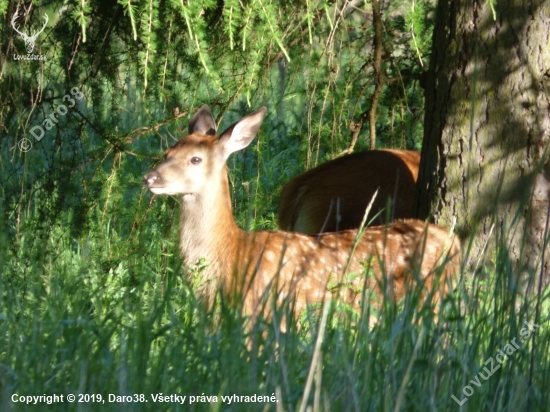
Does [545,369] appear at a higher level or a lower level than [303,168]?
lower

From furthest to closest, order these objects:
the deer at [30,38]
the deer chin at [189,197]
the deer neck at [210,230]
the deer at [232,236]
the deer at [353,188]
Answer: the deer at [353,188] → the deer chin at [189,197] → the deer neck at [210,230] → the deer at [232,236] → the deer at [30,38]

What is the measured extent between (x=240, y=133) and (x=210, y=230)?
73cm

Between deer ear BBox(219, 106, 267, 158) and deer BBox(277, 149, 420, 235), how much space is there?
782mm

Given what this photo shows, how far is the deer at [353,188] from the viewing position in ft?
22.4

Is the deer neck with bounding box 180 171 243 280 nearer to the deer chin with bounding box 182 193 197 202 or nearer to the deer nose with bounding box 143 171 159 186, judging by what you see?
the deer chin with bounding box 182 193 197 202

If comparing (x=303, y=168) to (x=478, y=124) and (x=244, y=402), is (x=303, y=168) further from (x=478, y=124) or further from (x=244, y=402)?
(x=244, y=402)

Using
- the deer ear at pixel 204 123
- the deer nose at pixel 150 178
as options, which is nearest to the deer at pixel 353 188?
the deer ear at pixel 204 123

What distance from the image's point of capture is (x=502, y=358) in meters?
3.12

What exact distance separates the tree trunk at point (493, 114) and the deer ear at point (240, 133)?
1044mm

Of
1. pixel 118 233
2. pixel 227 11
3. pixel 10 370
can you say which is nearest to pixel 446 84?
pixel 227 11

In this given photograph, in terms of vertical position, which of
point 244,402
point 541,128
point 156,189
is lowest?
point 244,402

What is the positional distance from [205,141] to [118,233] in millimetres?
1017

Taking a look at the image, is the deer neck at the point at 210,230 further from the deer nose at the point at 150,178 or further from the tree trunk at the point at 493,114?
the tree trunk at the point at 493,114

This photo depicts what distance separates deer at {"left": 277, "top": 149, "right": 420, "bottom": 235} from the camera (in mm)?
6840
